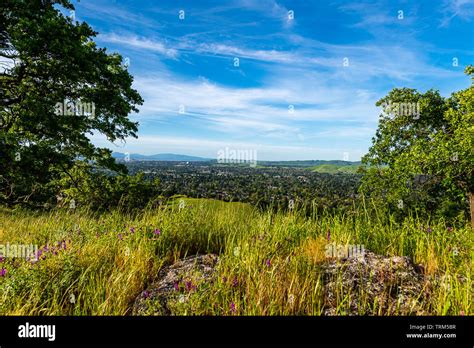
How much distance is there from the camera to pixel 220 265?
339 centimetres

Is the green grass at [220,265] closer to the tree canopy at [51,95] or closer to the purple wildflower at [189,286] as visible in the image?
the purple wildflower at [189,286]

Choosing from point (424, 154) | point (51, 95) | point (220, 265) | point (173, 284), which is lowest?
point (173, 284)

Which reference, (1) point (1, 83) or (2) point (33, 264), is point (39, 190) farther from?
(2) point (33, 264)

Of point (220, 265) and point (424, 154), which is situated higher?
point (424, 154)

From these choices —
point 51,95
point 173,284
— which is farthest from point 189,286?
point 51,95

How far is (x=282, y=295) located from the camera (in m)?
2.85

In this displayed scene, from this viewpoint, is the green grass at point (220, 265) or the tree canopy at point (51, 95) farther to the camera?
the tree canopy at point (51, 95)

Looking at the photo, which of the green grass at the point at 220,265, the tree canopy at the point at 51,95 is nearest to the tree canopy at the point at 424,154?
the green grass at the point at 220,265

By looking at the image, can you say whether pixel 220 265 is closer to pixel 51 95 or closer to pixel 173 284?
pixel 173 284

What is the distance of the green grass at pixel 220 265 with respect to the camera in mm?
2784

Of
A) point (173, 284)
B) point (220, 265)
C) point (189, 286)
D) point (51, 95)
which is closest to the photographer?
point (189, 286)

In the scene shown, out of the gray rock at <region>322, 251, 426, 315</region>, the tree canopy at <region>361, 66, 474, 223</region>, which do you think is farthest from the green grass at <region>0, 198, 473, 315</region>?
the tree canopy at <region>361, 66, 474, 223</region>

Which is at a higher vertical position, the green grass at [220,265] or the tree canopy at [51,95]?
the tree canopy at [51,95]

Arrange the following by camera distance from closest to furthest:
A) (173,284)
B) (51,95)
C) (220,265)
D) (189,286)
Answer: (189,286), (173,284), (220,265), (51,95)
